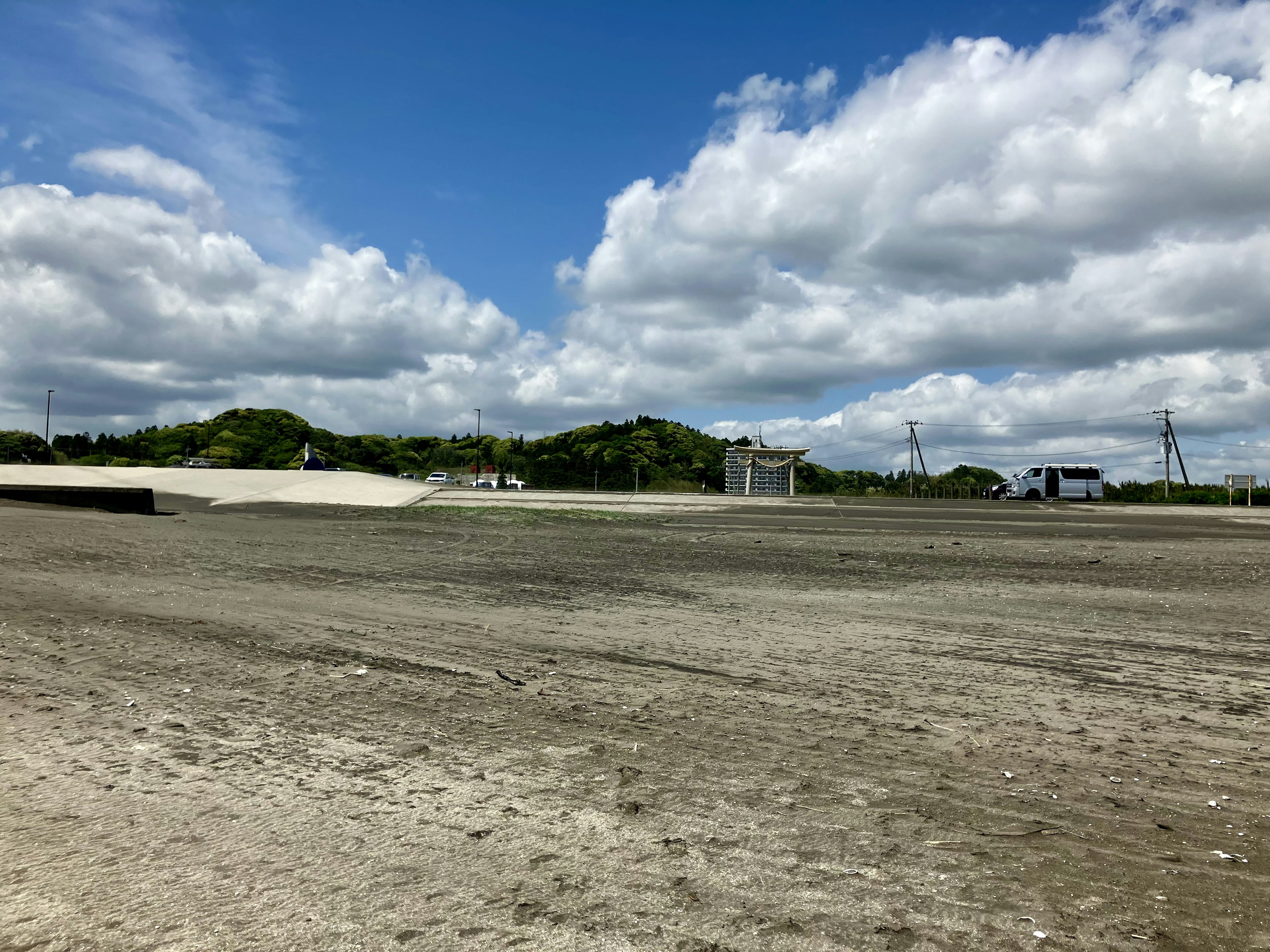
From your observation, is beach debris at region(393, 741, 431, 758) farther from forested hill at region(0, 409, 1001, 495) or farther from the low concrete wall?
forested hill at region(0, 409, 1001, 495)

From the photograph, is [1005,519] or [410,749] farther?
[1005,519]

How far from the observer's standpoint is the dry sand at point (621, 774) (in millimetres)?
2367

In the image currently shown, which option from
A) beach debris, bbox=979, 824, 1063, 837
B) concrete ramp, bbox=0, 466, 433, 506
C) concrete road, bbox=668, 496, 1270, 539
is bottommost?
beach debris, bbox=979, 824, 1063, 837

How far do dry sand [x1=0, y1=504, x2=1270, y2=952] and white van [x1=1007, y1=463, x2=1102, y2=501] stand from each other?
97.1 feet

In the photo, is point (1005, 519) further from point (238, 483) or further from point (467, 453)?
point (467, 453)

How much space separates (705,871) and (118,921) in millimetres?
1824

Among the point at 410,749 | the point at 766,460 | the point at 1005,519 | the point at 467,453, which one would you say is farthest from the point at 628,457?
the point at 410,749

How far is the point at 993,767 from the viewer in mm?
3656

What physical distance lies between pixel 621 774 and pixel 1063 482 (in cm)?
3721

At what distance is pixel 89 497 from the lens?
737 inches

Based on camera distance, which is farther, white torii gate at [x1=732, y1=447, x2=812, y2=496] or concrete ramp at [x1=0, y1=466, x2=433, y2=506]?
white torii gate at [x1=732, y1=447, x2=812, y2=496]

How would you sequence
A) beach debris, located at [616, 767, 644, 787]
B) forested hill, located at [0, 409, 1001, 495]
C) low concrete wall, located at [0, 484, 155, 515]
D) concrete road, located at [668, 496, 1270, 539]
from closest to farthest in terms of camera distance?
beach debris, located at [616, 767, 644, 787], concrete road, located at [668, 496, 1270, 539], low concrete wall, located at [0, 484, 155, 515], forested hill, located at [0, 409, 1001, 495]

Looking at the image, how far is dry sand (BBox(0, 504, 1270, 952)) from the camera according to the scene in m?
2.37

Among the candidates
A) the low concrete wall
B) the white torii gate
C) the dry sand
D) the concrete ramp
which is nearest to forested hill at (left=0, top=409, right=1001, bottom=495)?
the white torii gate
